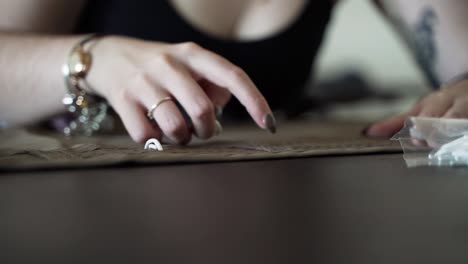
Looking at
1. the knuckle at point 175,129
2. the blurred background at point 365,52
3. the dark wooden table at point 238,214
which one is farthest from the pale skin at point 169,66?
the blurred background at point 365,52

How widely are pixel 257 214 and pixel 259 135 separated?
307mm

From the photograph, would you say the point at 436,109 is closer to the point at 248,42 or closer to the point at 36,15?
Result: the point at 248,42

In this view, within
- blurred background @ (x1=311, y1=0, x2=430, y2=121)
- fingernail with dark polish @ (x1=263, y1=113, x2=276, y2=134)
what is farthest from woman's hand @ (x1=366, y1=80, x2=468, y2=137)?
blurred background @ (x1=311, y1=0, x2=430, y2=121)

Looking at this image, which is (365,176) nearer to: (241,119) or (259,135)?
(259,135)

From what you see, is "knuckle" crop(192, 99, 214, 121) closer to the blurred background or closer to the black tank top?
the black tank top

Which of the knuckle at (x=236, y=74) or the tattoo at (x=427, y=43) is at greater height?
the tattoo at (x=427, y=43)

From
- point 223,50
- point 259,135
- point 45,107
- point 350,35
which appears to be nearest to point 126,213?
point 259,135

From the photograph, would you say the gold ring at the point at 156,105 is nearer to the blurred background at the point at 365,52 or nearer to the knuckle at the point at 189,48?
the knuckle at the point at 189,48

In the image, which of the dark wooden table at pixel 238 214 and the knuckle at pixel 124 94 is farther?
the knuckle at pixel 124 94

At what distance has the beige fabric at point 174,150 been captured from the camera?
1.28 feet

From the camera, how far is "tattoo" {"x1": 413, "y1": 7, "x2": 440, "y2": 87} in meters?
0.83

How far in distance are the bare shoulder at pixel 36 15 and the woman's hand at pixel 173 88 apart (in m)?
0.25

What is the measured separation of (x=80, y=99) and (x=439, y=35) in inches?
20.9

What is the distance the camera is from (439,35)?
2.68 ft
